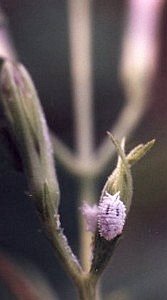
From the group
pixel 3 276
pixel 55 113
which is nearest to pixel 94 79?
pixel 55 113

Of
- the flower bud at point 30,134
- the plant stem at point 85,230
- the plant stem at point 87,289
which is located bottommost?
the plant stem at point 87,289

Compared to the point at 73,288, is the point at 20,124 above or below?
above

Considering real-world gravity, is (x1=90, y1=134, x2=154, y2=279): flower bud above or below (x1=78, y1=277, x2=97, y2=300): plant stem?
above

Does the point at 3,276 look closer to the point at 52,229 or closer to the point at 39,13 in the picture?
the point at 52,229

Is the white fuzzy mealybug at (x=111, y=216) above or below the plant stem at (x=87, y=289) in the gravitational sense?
above

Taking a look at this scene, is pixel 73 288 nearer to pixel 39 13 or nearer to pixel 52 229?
pixel 52 229
